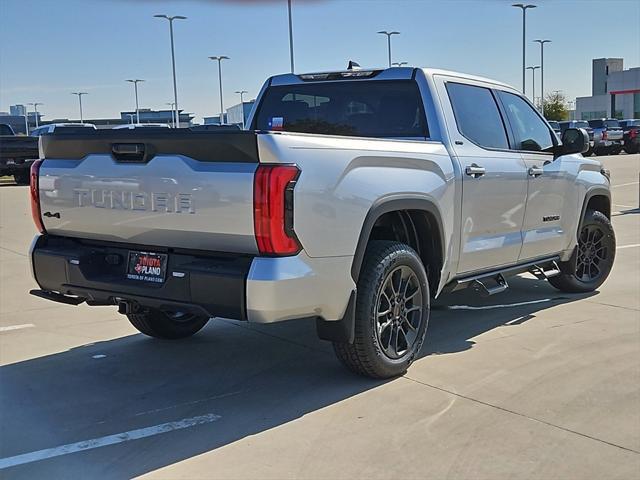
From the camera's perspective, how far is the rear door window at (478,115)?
5.63m

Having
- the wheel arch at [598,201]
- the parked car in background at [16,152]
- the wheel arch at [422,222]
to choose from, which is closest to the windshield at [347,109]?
the wheel arch at [422,222]

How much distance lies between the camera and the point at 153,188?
4156 mm

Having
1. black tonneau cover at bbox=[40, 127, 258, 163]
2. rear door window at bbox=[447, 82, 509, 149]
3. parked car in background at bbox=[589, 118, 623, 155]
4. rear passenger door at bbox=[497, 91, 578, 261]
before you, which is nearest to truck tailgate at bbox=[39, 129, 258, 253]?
black tonneau cover at bbox=[40, 127, 258, 163]

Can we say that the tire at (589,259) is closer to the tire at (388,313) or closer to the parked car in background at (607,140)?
the tire at (388,313)

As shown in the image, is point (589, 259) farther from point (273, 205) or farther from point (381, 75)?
point (273, 205)

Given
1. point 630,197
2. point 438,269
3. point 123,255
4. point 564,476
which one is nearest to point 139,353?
point 123,255

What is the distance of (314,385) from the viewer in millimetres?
4723

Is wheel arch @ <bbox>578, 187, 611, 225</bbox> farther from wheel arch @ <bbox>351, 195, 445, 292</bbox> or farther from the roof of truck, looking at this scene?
wheel arch @ <bbox>351, 195, 445, 292</bbox>

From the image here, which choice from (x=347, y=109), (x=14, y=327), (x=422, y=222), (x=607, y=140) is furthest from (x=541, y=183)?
(x=607, y=140)

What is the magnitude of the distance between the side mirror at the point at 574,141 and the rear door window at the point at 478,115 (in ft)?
2.79

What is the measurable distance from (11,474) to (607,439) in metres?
2.95

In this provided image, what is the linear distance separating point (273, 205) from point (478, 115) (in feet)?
8.72

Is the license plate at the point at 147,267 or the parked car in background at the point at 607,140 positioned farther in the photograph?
the parked car in background at the point at 607,140

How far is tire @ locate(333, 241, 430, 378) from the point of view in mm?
4484
